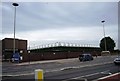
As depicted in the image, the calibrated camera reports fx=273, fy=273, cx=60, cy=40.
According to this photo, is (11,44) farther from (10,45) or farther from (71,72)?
(71,72)

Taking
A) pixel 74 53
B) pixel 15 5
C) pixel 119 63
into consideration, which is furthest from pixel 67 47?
pixel 119 63

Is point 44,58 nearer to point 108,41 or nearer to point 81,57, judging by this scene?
point 81,57

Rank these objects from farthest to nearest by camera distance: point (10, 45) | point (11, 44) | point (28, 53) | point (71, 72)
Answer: point (11, 44), point (10, 45), point (28, 53), point (71, 72)

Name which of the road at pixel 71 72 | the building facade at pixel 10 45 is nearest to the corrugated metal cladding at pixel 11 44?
the building facade at pixel 10 45

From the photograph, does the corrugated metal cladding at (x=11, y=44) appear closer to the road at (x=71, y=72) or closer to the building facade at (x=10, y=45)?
the building facade at (x=10, y=45)

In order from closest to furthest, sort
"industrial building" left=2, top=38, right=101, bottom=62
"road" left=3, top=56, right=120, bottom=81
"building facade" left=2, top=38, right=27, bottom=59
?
"road" left=3, top=56, right=120, bottom=81 < "industrial building" left=2, top=38, right=101, bottom=62 < "building facade" left=2, top=38, right=27, bottom=59

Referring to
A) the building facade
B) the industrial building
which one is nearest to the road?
the industrial building

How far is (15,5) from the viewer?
161 ft

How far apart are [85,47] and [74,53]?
1037 inches

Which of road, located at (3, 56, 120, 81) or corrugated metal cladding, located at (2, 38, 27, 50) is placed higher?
corrugated metal cladding, located at (2, 38, 27, 50)

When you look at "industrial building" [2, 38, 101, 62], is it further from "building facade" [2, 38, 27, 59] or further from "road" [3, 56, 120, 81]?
"road" [3, 56, 120, 81]

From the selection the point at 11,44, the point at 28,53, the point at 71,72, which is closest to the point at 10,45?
the point at 11,44

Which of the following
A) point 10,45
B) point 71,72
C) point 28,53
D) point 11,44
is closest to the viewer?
point 71,72

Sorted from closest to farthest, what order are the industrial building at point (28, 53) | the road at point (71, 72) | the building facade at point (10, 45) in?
the road at point (71, 72)
the industrial building at point (28, 53)
the building facade at point (10, 45)
